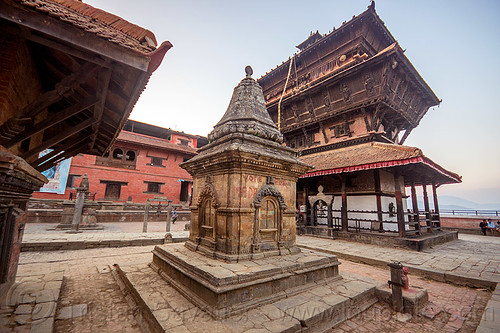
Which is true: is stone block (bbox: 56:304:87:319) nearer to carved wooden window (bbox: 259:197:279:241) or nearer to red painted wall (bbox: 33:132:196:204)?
carved wooden window (bbox: 259:197:279:241)

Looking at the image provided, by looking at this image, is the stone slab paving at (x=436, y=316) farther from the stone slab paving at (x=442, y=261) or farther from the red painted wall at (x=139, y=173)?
the red painted wall at (x=139, y=173)

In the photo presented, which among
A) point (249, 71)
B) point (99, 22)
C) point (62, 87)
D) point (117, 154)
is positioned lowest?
point (62, 87)

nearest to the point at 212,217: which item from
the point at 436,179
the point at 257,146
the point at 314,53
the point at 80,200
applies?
the point at 257,146

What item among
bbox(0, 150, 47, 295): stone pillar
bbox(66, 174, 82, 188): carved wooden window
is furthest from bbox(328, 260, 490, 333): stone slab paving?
bbox(66, 174, 82, 188): carved wooden window

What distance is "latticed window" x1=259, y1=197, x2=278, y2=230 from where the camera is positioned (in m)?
4.54

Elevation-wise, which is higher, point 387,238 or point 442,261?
point 387,238

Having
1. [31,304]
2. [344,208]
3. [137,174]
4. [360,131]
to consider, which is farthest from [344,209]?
[137,174]

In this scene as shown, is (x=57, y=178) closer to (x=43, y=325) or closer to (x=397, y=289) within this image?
(x=43, y=325)

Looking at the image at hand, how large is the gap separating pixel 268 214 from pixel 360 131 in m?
10.8

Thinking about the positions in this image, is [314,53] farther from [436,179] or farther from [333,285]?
[333,285]

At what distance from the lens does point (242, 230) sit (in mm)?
4094

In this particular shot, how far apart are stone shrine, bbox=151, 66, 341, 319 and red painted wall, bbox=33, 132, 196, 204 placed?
19.3 metres

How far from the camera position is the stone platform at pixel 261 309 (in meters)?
2.72

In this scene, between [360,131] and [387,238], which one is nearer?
[387,238]
